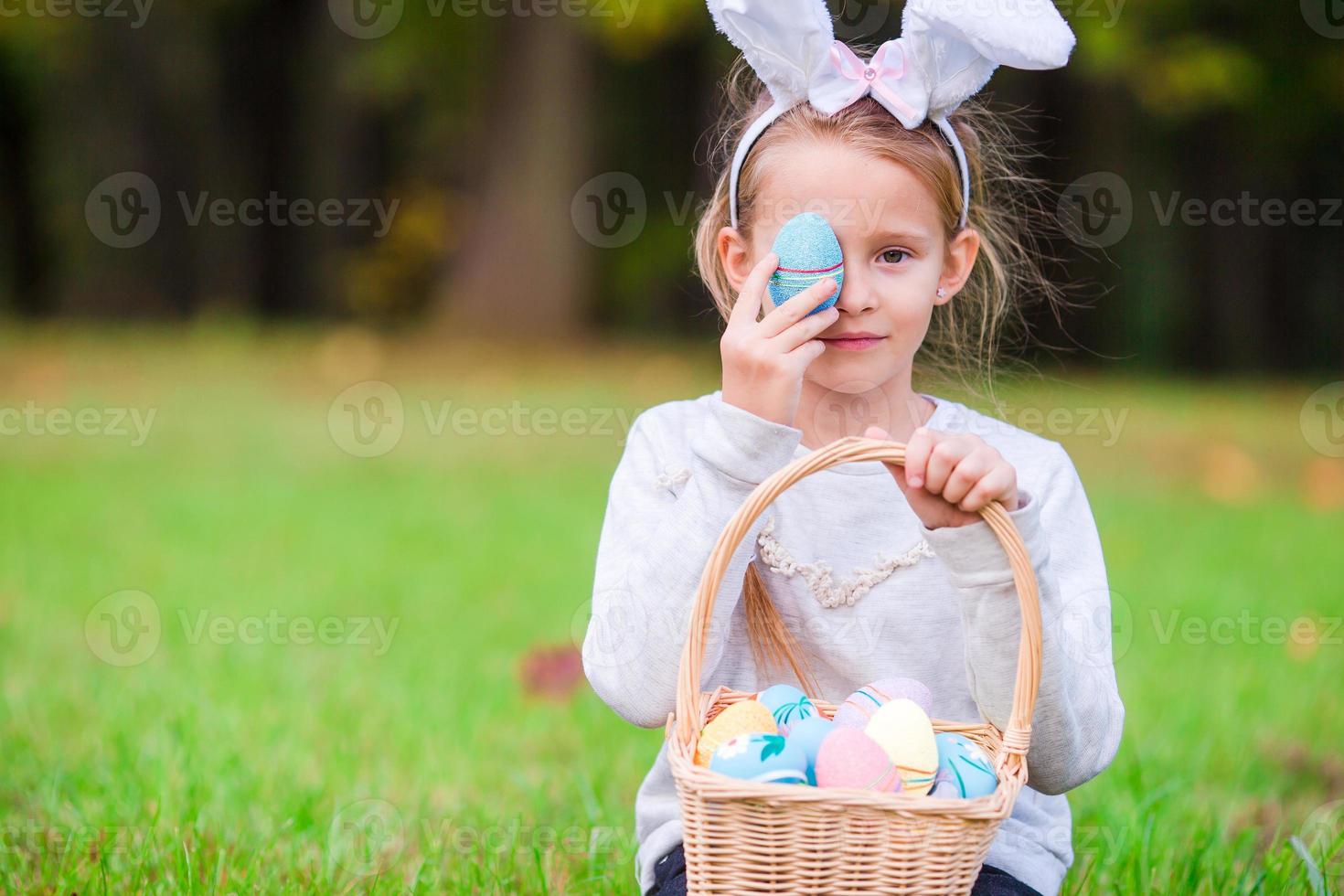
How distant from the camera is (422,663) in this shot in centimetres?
387

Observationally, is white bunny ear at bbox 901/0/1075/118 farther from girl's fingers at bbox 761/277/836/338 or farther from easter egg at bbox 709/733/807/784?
easter egg at bbox 709/733/807/784

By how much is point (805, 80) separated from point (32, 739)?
7.87ft

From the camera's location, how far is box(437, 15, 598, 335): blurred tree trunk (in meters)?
10.5

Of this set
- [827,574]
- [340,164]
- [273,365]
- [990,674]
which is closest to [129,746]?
[827,574]

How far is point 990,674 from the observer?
1.78 metres

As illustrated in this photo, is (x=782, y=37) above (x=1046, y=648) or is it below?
above

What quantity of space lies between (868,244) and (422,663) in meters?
2.35

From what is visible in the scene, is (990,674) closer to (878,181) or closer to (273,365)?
(878,181)

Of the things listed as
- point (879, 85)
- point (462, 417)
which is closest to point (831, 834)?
point (879, 85)

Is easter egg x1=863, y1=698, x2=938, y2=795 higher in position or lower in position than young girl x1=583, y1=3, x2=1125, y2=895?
lower

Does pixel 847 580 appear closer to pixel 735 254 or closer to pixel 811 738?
pixel 811 738

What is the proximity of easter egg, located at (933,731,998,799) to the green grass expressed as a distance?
2.73 feet

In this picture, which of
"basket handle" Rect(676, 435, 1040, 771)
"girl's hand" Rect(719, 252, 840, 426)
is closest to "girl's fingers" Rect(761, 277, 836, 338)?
"girl's hand" Rect(719, 252, 840, 426)

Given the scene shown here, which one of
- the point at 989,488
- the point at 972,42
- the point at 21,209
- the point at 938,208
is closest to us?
the point at 989,488
